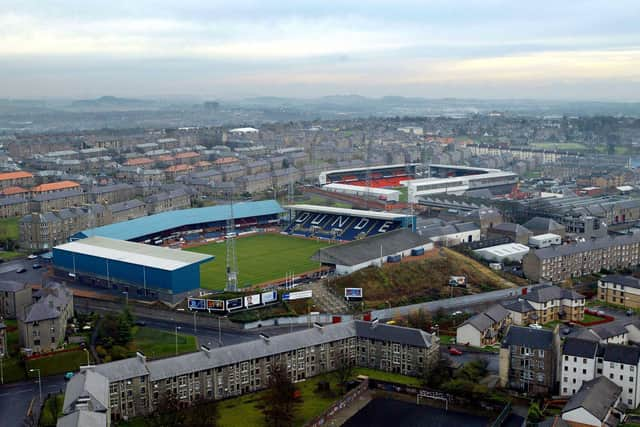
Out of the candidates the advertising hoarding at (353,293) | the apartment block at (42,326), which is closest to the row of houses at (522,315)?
the advertising hoarding at (353,293)

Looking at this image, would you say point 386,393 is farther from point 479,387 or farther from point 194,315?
point 194,315

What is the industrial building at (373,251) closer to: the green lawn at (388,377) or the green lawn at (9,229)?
the green lawn at (388,377)

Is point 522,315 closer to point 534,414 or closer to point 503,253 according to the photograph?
point 534,414

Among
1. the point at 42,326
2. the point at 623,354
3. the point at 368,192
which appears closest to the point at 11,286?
the point at 42,326

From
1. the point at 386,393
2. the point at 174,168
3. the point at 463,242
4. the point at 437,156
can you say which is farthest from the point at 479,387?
the point at 437,156

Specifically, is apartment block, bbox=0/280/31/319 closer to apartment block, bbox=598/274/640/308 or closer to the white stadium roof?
the white stadium roof

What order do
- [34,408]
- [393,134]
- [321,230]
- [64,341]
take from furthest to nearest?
[393,134]
[321,230]
[64,341]
[34,408]

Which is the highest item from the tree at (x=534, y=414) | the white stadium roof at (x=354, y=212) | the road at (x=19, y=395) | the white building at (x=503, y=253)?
the white stadium roof at (x=354, y=212)
